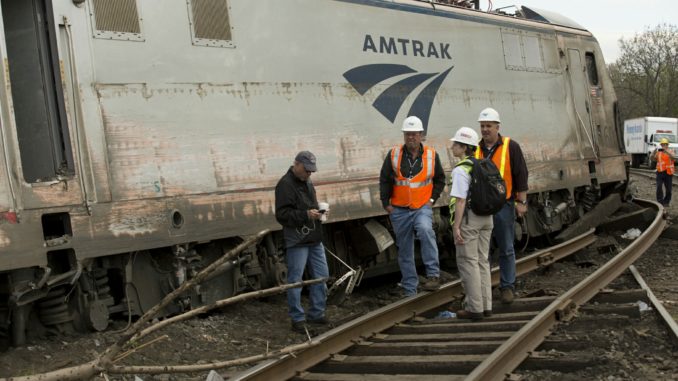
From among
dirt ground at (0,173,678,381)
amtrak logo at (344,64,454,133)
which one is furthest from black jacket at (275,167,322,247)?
amtrak logo at (344,64,454,133)

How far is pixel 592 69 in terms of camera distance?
1338cm

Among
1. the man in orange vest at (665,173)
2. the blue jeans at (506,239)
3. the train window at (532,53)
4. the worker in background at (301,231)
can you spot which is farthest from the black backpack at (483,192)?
the man in orange vest at (665,173)

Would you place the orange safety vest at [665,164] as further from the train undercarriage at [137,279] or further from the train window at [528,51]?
the train undercarriage at [137,279]

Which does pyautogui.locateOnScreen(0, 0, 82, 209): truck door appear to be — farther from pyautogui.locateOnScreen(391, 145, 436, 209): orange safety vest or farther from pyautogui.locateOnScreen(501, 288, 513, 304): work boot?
pyautogui.locateOnScreen(501, 288, 513, 304): work boot

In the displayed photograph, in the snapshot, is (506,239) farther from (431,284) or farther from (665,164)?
(665,164)

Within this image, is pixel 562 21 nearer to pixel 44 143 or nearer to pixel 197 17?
pixel 197 17

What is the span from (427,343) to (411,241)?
2.11 metres

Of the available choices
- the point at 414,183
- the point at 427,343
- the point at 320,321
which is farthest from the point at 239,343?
the point at 414,183

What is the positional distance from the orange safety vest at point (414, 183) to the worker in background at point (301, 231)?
1.12 meters

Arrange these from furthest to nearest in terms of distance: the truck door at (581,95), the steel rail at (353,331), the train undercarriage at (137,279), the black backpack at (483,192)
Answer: the truck door at (581,95) → the black backpack at (483,192) → the train undercarriage at (137,279) → the steel rail at (353,331)

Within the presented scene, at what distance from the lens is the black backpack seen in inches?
251

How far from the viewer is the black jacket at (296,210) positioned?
657 centimetres

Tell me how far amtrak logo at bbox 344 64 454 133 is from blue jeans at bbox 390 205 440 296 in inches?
63.8

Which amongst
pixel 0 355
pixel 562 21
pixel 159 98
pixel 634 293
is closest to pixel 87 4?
pixel 159 98
